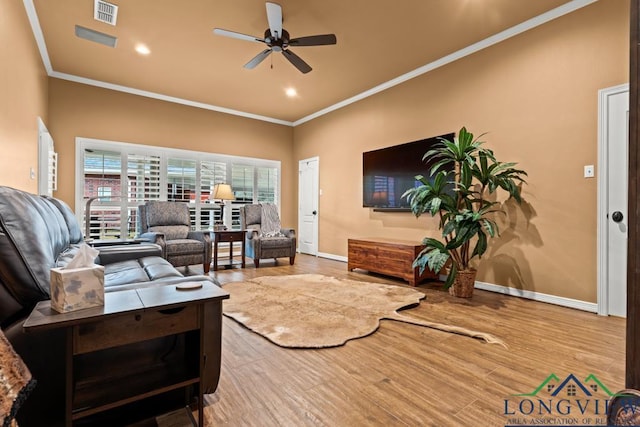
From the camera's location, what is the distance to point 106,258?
2.84 m

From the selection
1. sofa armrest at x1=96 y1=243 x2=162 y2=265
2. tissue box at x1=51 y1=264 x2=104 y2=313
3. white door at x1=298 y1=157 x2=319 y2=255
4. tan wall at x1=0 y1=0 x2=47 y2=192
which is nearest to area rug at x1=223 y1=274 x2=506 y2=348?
sofa armrest at x1=96 y1=243 x2=162 y2=265

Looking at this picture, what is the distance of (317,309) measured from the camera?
9.52 feet

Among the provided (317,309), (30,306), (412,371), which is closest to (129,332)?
(30,306)

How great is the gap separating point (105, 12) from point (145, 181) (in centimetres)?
285

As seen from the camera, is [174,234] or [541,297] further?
[174,234]

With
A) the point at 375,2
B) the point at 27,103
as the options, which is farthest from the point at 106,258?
the point at 375,2

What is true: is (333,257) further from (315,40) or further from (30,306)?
(30,306)

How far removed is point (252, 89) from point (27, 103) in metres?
2.86

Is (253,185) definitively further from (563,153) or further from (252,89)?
(563,153)

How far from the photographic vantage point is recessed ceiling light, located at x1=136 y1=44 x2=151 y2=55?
152 inches

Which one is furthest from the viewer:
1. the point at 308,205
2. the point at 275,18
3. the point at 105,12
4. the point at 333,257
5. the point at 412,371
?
the point at 308,205

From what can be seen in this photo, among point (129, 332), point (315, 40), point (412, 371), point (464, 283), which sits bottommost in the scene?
point (412, 371)

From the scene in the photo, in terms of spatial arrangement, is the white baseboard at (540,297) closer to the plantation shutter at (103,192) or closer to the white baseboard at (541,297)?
the white baseboard at (541,297)

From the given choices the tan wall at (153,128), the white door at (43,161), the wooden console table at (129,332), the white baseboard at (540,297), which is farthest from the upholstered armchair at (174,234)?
the white baseboard at (540,297)
